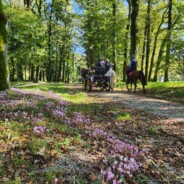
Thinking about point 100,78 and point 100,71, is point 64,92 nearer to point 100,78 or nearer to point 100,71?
point 100,78

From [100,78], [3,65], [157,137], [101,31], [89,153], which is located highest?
[101,31]

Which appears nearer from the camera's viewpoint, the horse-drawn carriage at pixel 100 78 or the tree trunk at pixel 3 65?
the tree trunk at pixel 3 65

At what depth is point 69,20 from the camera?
180 ft

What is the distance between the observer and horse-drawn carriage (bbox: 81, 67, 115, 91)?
2177cm

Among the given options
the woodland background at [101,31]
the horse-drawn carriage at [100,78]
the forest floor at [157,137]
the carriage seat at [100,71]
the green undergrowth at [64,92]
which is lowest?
the forest floor at [157,137]

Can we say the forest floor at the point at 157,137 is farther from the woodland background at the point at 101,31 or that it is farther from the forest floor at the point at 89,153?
the woodland background at the point at 101,31

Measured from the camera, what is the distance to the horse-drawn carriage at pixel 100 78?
71.4 feet

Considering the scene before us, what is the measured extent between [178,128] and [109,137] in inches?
112

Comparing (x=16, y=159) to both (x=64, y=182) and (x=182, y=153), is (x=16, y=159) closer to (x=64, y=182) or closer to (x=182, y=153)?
(x=64, y=182)

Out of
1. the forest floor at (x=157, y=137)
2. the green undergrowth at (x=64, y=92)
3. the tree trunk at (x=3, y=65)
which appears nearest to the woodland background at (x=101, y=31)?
the tree trunk at (x=3, y=65)

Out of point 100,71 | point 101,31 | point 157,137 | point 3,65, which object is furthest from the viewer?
point 101,31

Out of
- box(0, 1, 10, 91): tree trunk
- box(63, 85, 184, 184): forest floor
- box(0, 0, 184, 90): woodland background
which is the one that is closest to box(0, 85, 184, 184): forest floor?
box(63, 85, 184, 184): forest floor

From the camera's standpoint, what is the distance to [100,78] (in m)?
22.6

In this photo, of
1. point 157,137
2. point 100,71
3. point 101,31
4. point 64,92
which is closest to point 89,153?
point 157,137
